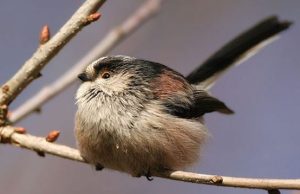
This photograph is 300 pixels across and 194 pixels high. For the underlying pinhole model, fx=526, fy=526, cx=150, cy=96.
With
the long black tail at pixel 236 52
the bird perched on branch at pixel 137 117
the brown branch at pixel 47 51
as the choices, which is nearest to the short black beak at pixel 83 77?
the bird perched on branch at pixel 137 117

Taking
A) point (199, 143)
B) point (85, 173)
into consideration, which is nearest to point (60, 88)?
point (199, 143)

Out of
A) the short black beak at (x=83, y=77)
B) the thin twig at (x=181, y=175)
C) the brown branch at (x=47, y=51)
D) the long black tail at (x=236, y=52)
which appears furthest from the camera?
the long black tail at (x=236, y=52)

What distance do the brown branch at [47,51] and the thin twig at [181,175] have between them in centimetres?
18

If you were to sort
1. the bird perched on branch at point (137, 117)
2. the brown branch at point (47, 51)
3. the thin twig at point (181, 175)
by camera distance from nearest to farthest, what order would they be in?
the thin twig at point (181, 175) < the brown branch at point (47, 51) < the bird perched on branch at point (137, 117)

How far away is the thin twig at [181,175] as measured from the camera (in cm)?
176

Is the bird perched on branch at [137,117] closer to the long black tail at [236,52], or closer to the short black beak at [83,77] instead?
the short black beak at [83,77]

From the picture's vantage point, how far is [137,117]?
2516 millimetres

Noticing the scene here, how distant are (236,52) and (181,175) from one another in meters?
1.49

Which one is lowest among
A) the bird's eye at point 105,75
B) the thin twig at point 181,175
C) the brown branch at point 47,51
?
the thin twig at point 181,175

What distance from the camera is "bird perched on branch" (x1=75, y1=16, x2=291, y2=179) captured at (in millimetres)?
2471

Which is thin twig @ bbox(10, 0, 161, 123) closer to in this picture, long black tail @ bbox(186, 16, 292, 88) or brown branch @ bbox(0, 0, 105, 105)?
brown branch @ bbox(0, 0, 105, 105)

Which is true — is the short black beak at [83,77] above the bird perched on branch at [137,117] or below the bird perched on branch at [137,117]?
above

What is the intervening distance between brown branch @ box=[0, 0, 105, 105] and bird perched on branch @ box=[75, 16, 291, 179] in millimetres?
348

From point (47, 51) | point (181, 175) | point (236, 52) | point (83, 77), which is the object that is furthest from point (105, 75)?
point (236, 52)
